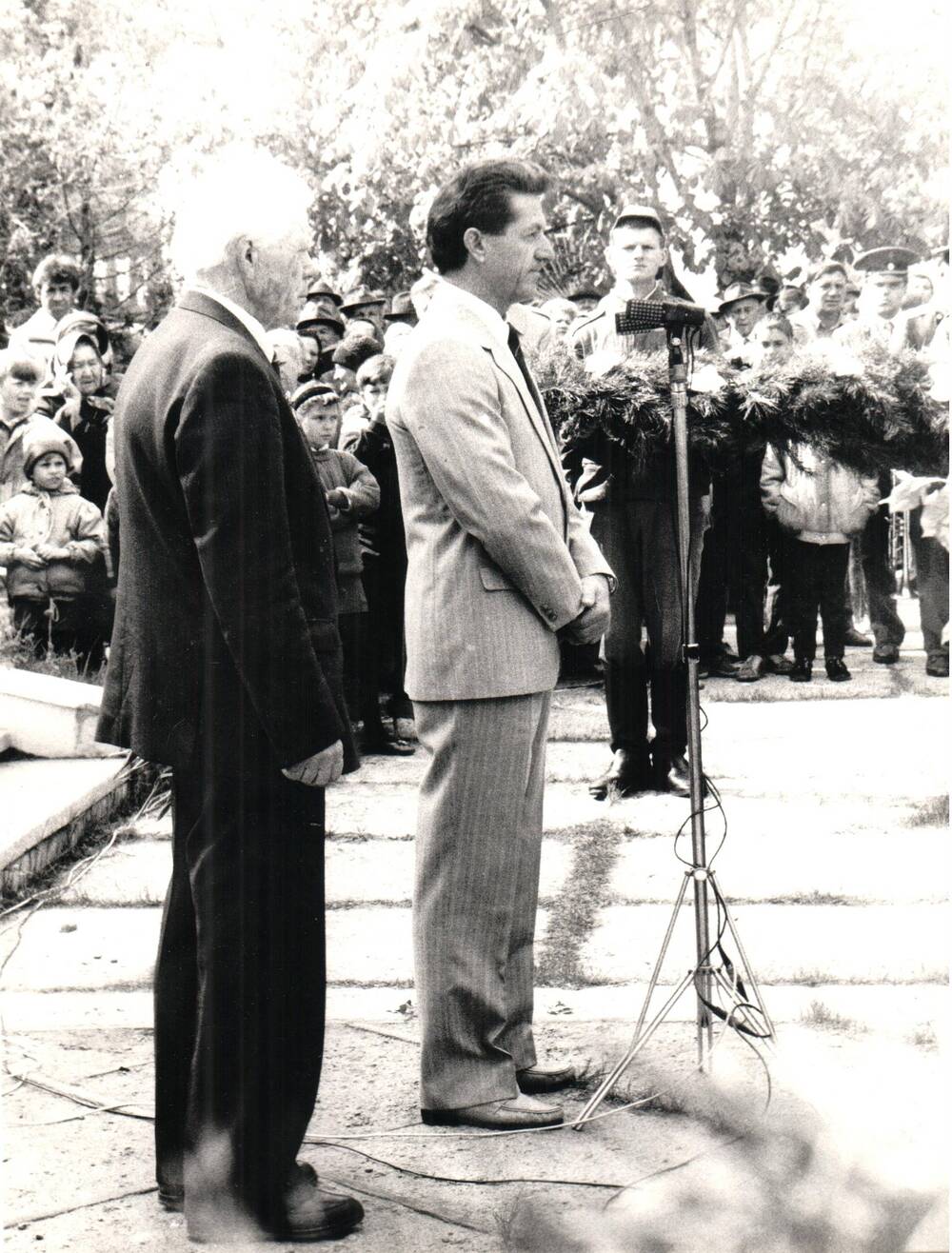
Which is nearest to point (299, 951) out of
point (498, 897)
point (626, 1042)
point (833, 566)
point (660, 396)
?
point (498, 897)

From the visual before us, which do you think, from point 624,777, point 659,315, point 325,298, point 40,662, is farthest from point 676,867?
point 325,298

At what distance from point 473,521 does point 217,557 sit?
769mm

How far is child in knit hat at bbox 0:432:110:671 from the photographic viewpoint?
7.96 meters

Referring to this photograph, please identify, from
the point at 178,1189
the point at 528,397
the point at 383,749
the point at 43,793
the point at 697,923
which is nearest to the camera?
the point at 178,1189

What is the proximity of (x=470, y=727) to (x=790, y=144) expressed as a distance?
1238 cm

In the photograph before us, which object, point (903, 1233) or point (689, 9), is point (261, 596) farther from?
point (689, 9)

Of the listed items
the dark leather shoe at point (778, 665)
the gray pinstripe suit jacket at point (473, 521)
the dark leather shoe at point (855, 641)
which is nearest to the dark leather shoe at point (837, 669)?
the dark leather shoe at point (778, 665)

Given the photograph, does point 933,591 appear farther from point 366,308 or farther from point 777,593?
point 366,308

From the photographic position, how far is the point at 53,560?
796 centimetres

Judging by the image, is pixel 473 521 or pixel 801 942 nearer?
pixel 473 521

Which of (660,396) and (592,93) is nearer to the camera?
(660,396)

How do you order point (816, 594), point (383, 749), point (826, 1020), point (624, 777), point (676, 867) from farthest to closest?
1. point (816, 594)
2. point (383, 749)
3. point (624, 777)
4. point (676, 867)
5. point (826, 1020)

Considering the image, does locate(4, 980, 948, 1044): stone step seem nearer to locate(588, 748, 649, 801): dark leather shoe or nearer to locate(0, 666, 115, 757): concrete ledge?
locate(588, 748, 649, 801): dark leather shoe

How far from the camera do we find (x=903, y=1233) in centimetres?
220
